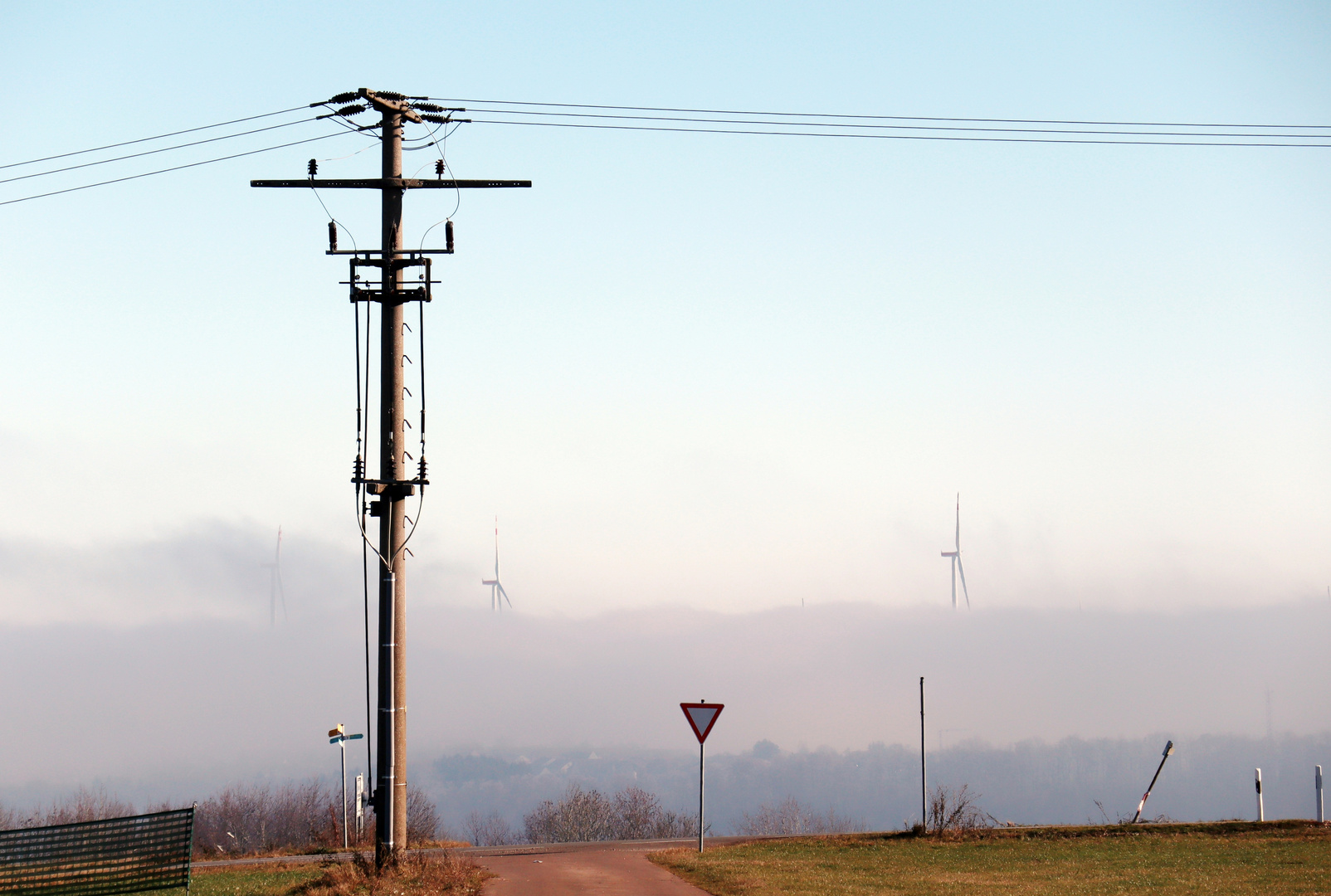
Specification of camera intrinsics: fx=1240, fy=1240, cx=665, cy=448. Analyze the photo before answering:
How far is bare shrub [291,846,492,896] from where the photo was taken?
18297 millimetres

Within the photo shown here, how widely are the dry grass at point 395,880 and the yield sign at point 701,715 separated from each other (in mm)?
6177

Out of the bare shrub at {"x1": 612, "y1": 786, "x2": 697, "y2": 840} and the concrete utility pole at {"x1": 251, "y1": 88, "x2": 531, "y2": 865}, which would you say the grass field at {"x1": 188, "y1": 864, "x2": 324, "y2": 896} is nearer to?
the concrete utility pole at {"x1": 251, "y1": 88, "x2": 531, "y2": 865}

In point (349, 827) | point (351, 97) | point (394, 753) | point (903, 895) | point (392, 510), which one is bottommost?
point (349, 827)

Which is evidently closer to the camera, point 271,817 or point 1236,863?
point 1236,863

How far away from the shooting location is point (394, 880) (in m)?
18.8

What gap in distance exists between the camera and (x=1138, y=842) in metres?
28.5

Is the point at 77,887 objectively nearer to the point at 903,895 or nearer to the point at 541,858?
the point at 541,858

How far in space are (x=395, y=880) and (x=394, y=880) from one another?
2 cm

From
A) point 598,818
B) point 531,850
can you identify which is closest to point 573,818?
point 598,818

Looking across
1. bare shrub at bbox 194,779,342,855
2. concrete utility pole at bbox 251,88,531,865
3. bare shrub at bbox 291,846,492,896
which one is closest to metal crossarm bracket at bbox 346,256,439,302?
concrete utility pole at bbox 251,88,531,865

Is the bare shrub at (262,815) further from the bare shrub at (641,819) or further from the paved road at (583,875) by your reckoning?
the paved road at (583,875)

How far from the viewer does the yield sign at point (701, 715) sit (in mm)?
25391

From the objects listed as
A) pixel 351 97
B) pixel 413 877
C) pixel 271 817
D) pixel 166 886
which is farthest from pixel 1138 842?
pixel 271 817

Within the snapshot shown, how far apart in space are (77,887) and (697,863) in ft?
35.4
